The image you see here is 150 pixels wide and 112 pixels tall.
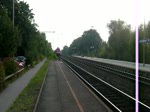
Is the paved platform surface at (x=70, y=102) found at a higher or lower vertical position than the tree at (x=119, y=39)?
lower

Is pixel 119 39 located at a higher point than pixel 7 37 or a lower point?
higher

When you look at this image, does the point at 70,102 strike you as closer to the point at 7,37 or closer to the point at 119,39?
the point at 7,37

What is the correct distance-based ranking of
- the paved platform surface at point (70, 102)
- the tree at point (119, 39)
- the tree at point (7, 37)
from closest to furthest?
the paved platform surface at point (70, 102) < the tree at point (7, 37) < the tree at point (119, 39)

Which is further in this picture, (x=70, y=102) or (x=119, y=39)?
(x=119, y=39)

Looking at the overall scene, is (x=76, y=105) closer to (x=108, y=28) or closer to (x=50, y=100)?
(x=50, y=100)

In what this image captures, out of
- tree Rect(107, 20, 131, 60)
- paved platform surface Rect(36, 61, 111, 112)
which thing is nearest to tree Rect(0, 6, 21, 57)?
paved platform surface Rect(36, 61, 111, 112)

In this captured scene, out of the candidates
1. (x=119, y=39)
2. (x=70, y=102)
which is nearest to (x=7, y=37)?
(x=70, y=102)

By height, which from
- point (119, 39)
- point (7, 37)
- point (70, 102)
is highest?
point (119, 39)

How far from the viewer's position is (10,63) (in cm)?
3047

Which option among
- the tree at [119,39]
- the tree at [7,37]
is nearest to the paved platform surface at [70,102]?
the tree at [7,37]

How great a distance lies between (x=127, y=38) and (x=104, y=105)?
89.0 metres

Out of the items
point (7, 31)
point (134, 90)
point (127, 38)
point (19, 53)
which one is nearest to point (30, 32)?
point (19, 53)

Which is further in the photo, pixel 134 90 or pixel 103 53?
pixel 103 53

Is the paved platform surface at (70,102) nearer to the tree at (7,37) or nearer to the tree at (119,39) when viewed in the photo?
the tree at (7,37)
